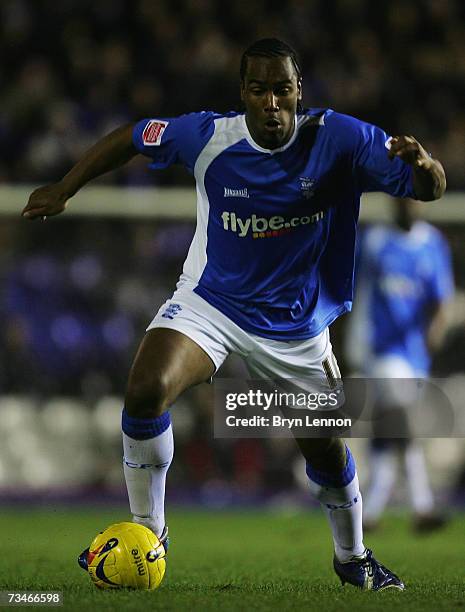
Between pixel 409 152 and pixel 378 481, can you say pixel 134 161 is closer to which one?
pixel 378 481

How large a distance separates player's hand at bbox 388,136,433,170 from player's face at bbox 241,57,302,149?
1.78 feet

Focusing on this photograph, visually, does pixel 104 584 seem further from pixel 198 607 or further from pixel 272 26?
pixel 272 26

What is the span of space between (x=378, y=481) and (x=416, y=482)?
0.90 feet

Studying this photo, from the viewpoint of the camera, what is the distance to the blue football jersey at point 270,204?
15.3 feet

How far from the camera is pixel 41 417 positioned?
966 centimetres

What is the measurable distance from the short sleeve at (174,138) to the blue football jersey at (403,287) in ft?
13.3

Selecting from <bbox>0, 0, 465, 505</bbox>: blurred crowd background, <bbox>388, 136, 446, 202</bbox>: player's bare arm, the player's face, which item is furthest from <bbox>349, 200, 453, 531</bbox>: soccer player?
<bbox>388, 136, 446, 202</bbox>: player's bare arm

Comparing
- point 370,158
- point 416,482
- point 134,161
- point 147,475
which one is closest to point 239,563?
point 147,475

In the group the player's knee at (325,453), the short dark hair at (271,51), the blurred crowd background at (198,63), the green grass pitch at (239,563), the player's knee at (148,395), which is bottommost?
the green grass pitch at (239,563)

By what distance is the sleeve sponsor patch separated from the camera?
189 inches

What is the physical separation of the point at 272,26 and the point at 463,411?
6.06 metres

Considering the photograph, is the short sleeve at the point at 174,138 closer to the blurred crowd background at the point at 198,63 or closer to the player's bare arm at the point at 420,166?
the player's bare arm at the point at 420,166

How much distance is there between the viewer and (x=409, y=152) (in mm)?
4102

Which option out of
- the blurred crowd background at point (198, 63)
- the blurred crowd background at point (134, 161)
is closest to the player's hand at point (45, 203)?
the blurred crowd background at point (134, 161)
